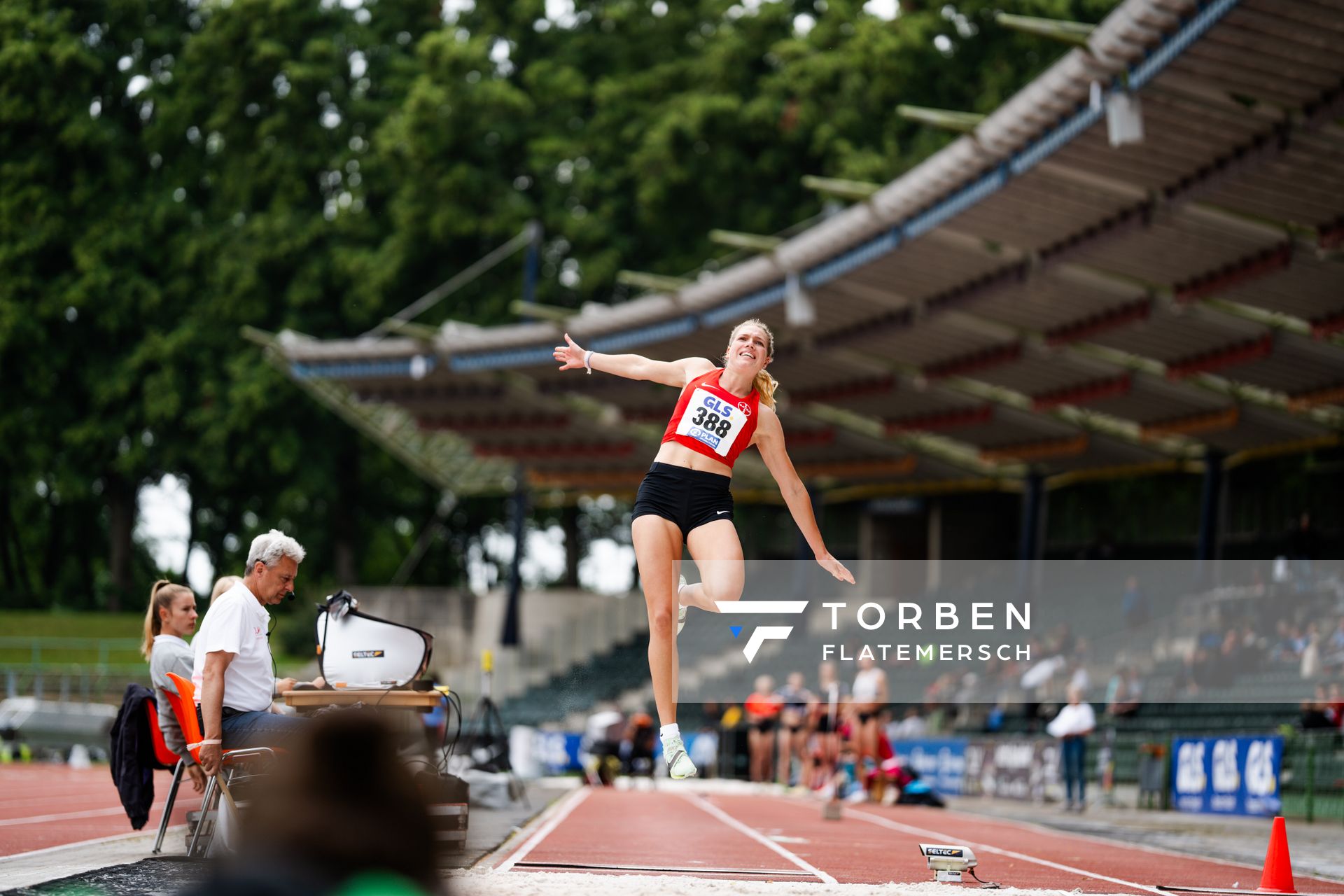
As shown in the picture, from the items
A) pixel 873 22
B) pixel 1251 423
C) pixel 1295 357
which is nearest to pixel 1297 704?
pixel 1295 357

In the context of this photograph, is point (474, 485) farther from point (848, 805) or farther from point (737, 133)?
point (848, 805)

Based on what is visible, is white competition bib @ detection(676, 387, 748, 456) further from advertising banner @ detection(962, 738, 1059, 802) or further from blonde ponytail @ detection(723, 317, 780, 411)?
advertising banner @ detection(962, 738, 1059, 802)

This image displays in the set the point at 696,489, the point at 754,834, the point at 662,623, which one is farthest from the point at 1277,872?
the point at 754,834

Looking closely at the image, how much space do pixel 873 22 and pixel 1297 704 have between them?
18.9 metres

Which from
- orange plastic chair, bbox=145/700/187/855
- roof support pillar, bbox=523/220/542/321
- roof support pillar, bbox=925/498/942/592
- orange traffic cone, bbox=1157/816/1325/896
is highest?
roof support pillar, bbox=523/220/542/321

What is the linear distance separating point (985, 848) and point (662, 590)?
4.25m

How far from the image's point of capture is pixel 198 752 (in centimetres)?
663

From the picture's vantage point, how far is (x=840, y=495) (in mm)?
34156

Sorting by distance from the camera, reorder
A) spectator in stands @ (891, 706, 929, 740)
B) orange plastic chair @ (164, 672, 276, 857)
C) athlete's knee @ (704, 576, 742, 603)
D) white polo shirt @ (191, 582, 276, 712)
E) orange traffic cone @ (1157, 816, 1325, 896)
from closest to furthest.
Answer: orange plastic chair @ (164, 672, 276, 857) < white polo shirt @ (191, 582, 276, 712) < orange traffic cone @ (1157, 816, 1325, 896) < athlete's knee @ (704, 576, 742, 603) < spectator in stands @ (891, 706, 929, 740)

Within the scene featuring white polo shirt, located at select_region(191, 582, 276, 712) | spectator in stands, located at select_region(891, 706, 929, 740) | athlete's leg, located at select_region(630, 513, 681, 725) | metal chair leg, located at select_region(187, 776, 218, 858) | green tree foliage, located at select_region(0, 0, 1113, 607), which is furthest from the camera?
green tree foliage, located at select_region(0, 0, 1113, 607)

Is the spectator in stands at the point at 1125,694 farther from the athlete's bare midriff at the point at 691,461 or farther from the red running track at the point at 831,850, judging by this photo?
Answer: the athlete's bare midriff at the point at 691,461

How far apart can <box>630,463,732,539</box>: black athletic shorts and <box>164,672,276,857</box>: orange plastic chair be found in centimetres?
205

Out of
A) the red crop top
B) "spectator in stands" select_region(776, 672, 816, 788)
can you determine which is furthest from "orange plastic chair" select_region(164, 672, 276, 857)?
"spectator in stands" select_region(776, 672, 816, 788)

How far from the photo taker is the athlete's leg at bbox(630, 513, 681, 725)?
752 centimetres
